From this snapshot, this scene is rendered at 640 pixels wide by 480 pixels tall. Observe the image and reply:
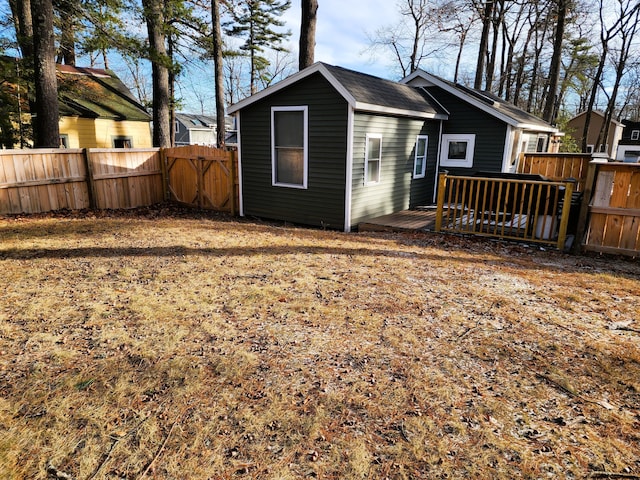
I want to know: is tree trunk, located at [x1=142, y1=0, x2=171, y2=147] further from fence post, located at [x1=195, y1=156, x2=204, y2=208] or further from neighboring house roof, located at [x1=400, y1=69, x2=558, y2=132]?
neighboring house roof, located at [x1=400, y1=69, x2=558, y2=132]

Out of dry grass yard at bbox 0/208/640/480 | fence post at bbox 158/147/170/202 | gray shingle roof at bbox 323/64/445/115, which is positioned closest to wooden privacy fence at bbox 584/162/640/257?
dry grass yard at bbox 0/208/640/480

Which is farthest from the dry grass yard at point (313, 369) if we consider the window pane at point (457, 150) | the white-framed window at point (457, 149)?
the window pane at point (457, 150)

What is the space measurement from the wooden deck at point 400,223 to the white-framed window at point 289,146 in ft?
5.85

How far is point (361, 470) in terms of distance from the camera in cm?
234

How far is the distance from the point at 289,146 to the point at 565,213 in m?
5.80

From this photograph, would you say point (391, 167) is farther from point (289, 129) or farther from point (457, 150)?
point (457, 150)

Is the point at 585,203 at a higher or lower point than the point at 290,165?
lower

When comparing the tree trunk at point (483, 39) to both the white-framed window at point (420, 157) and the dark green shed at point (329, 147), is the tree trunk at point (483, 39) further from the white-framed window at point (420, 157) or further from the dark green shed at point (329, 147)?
the dark green shed at point (329, 147)

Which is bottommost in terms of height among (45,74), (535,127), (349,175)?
(349,175)

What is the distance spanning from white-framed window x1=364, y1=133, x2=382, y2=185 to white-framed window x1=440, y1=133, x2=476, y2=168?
348 cm

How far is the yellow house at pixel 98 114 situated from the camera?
16.1 m

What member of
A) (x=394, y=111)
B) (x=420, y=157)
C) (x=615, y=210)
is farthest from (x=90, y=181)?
(x=615, y=210)

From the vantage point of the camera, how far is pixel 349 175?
8.70 m

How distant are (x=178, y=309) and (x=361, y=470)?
2.78 metres
